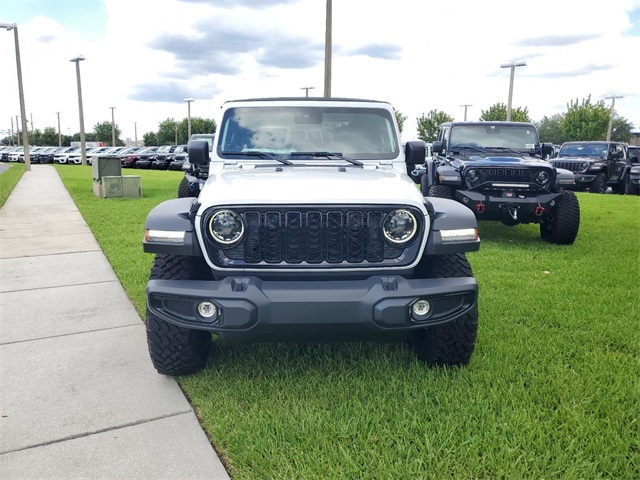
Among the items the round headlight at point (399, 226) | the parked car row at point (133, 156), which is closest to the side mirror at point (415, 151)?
the round headlight at point (399, 226)

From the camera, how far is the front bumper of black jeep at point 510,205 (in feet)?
24.1

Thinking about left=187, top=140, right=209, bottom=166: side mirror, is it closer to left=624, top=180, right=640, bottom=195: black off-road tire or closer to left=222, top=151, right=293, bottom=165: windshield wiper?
left=222, top=151, right=293, bottom=165: windshield wiper

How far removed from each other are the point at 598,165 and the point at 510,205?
11.3 metres

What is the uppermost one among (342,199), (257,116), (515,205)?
(257,116)

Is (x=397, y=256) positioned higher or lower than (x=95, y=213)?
higher

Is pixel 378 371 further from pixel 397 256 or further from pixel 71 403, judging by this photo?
pixel 71 403

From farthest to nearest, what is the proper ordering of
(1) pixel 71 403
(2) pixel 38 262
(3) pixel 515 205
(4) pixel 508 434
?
(3) pixel 515 205
(2) pixel 38 262
(1) pixel 71 403
(4) pixel 508 434

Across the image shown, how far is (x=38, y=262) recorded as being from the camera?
6.79 metres

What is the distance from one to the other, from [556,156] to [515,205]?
1281 cm

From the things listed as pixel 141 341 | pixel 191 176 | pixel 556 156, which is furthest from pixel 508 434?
pixel 556 156

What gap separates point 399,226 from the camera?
122 inches

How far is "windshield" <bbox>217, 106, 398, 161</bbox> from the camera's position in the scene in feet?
14.3

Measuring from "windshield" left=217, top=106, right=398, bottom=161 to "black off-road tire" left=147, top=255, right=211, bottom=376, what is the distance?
135 cm

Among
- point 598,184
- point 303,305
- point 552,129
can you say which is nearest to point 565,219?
point 303,305
